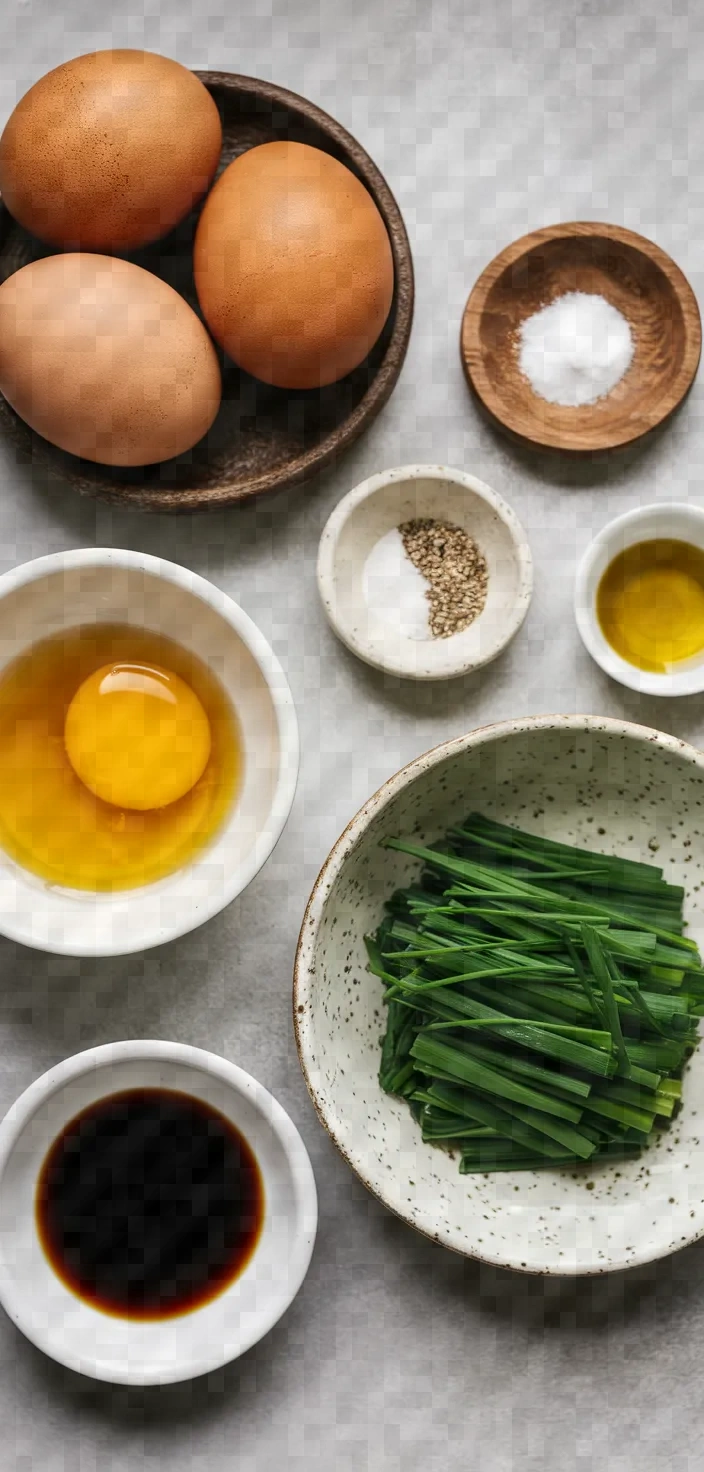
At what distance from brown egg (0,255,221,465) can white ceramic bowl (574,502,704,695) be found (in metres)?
0.53

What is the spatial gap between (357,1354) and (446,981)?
1.90 ft

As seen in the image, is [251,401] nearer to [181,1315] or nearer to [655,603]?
[655,603]

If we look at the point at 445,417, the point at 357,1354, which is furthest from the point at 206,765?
the point at 357,1354

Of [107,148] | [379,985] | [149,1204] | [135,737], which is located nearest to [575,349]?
[107,148]

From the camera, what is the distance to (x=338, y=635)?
4.45ft

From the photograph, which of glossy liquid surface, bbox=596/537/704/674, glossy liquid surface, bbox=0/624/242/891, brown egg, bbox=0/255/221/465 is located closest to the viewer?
brown egg, bbox=0/255/221/465

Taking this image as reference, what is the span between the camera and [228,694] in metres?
1.27

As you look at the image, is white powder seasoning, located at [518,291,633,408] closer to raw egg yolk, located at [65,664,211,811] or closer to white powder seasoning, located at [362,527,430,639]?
white powder seasoning, located at [362,527,430,639]

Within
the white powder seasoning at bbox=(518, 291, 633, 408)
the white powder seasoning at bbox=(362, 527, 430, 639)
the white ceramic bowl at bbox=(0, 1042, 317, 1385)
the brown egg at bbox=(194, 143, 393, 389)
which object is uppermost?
the white powder seasoning at bbox=(518, 291, 633, 408)

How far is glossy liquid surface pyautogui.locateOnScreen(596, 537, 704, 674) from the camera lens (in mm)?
1379

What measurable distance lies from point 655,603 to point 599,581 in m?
0.09

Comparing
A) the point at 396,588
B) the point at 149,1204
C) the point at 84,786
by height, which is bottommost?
the point at 149,1204

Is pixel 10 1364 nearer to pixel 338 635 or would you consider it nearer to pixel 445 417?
pixel 338 635

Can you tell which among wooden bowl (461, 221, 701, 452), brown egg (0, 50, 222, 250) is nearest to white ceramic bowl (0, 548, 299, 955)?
brown egg (0, 50, 222, 250)
